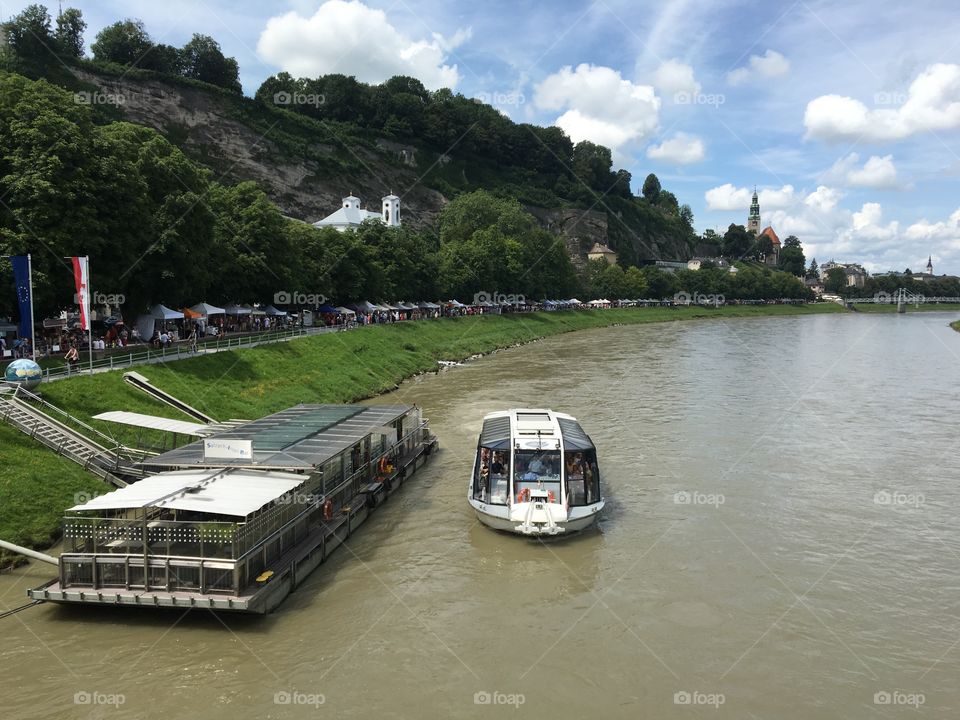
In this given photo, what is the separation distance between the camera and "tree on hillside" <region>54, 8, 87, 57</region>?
119494 mm

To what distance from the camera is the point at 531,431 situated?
23.6 meters

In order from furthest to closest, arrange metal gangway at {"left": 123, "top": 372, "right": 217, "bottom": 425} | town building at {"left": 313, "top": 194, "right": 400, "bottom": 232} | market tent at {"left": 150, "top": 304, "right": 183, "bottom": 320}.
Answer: town building at {"left": 313, "top": 194, "right": 400, "bottom": 232} < market tent at {"left": 150, "top": 304, "right": 183, "bottom": 320} < metal gangway at {"left": 123, "top": 372, "right": 217, "bottom": 425}

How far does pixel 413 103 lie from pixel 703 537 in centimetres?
18805

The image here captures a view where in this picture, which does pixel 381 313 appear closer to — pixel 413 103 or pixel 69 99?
pixel 69 99

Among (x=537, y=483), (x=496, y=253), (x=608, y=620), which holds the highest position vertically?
(x=496, y=253)

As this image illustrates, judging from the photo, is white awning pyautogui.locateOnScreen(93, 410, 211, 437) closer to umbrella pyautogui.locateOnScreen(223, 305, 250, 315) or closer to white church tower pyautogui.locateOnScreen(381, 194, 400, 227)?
umbrella pyautogui.locateOnScreen(223, 305, 250, 315)

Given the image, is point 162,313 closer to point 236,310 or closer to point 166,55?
point 236,310

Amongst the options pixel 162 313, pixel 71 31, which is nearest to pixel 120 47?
pixel 71 31

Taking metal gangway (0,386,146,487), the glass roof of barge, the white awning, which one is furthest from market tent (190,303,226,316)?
the white awning

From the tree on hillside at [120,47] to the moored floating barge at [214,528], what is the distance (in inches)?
5184

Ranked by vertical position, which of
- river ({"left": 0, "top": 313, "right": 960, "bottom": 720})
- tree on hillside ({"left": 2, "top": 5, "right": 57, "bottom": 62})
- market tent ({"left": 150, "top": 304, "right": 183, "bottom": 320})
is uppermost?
tree on hillside ({"left": 2, "top": 5, "right": 57, "bottom": 62})

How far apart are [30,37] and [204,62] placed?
3907cm

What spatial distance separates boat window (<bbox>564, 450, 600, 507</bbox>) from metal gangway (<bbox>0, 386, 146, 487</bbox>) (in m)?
13.8

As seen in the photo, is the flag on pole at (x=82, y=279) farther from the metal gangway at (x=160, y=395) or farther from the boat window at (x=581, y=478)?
the boat window at (x=581, y=478)
